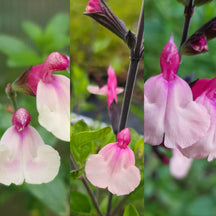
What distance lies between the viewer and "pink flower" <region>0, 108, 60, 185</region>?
0.39 meters

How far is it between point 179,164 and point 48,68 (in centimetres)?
28

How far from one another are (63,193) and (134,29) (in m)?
0.25

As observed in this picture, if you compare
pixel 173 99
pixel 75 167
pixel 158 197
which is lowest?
pixel 158 197

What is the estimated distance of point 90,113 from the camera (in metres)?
0.50

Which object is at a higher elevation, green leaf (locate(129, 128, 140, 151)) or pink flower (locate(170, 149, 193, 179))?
green leaf (locate(129, 128, 140, 151))

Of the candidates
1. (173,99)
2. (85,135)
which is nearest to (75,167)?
(85,135)

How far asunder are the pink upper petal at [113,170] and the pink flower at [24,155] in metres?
0.05

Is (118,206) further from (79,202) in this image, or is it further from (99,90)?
(99,90)

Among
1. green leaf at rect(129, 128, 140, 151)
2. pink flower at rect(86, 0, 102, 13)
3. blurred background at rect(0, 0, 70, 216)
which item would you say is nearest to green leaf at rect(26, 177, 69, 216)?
blurred background at rect(0, 0, 70, 216)

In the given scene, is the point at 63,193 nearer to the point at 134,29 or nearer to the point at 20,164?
the point at 20,164

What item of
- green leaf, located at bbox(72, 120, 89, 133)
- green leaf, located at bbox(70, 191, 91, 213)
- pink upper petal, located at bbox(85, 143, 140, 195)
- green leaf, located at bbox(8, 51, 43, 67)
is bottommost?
green leaf, located at bbox(70, 191, 91, 213)

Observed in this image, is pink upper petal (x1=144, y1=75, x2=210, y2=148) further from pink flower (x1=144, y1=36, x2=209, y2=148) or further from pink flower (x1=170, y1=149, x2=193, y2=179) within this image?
pink flower (x1=170, y1=149, x2=193, y2=179)

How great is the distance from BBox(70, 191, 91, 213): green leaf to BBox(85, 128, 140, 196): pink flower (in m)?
0.07

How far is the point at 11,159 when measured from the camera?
39 cm
